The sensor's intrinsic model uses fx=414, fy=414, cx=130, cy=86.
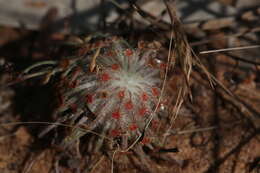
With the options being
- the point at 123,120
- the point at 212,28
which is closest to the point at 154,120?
the point at 123,120

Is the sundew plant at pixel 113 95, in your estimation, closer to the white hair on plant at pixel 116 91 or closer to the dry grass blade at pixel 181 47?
the white hair on plant at pixel 116 91

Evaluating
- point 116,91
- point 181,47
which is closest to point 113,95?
point 116,91

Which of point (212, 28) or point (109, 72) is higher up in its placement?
point (212, 28)

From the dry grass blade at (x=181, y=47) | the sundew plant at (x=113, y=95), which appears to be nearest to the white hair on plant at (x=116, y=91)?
the sundew plant at (x=113, y=95)

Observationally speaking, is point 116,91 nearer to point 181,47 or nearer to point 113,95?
point 113,95

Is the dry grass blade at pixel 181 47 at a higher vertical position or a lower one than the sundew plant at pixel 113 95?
higher

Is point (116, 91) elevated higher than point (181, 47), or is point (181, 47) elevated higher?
point (181, 47)

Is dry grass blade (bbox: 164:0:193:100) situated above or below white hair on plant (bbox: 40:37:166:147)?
above

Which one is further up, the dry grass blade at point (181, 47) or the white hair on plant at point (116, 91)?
the dry grass blade at point (181, 47)

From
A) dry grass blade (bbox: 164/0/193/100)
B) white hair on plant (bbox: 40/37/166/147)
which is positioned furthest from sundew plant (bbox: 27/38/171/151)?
dry grass blade (bbox: 164/0/193/100)

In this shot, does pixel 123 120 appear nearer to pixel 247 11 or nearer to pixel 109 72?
pixel 109 72

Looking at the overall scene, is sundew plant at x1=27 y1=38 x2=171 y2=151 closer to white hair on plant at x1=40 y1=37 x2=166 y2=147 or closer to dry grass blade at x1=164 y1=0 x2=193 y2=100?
white hair on plant at x1=40 y1=37 x2=166 y2=147
